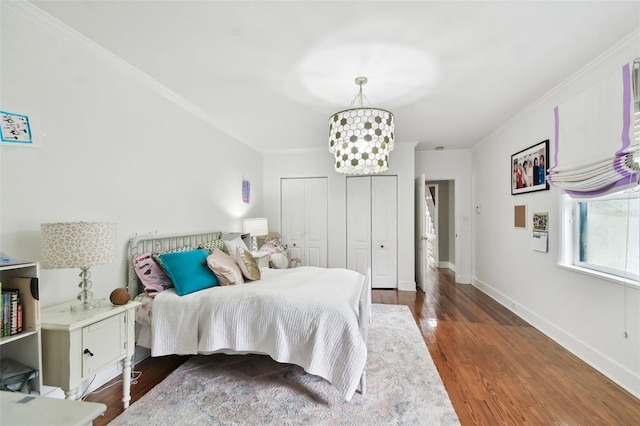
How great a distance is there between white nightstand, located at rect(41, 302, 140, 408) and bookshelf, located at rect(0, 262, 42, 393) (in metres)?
0.06

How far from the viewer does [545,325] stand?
3.04m

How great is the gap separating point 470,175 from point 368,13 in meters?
4.38

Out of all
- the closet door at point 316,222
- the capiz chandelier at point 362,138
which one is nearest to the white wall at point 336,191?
the closet door at point 316,222

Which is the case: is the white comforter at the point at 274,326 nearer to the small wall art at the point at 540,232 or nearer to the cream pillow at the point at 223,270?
the cream pillow at the point at 223,270

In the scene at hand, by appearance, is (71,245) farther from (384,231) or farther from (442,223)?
(442,223)

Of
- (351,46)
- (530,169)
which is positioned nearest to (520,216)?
(530,169)

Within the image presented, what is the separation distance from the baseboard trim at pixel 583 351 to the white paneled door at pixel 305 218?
119 inches

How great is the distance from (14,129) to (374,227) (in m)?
4.45

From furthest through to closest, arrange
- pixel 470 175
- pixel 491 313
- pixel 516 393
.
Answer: pixel 470 175, pixel 491 313, pixel 516 393

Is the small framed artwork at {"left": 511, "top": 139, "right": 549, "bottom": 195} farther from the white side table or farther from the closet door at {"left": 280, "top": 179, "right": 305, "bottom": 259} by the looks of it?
the white side table

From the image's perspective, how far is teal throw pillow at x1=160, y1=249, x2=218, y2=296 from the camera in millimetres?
2375

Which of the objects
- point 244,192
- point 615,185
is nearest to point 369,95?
point 615,185

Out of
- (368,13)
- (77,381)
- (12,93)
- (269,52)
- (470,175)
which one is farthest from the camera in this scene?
(470,175)

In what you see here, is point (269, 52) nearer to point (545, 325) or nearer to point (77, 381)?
point (77, 381)
